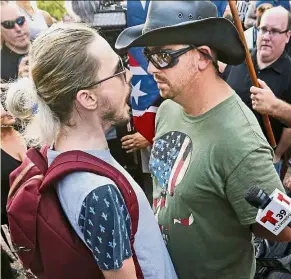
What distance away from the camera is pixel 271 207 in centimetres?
125

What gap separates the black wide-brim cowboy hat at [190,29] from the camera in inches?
60.8

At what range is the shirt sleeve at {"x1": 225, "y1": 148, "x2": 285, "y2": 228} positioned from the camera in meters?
1.43

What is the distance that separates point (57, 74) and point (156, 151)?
70cm

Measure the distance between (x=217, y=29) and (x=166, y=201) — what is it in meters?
0.68

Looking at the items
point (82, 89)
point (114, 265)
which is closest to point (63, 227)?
point (114, 265)

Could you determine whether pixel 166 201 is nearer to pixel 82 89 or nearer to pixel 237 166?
pixel 237 166

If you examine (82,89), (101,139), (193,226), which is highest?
(82,89)

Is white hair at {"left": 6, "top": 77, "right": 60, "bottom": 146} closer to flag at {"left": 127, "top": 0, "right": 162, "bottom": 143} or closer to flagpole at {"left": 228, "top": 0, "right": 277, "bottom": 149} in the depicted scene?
flagpole at {"left": 228, "top": 0, "right": 277, "bottom": 149}

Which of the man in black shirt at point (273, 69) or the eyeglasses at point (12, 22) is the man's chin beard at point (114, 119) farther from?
the eyeglasses at point (12, 22)

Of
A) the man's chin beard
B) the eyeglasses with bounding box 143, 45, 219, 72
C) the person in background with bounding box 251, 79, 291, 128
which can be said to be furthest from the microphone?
the person in background with bounding box 251, 79, 291, 128

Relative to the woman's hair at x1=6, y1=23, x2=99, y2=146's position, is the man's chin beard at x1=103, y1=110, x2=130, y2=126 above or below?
below

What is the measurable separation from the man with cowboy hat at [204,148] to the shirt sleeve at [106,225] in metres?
0.46

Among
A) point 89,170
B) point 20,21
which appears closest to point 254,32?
point 20,21

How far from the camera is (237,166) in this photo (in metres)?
1.45
